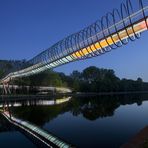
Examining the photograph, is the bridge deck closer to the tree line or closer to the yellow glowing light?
the yellow glowing light

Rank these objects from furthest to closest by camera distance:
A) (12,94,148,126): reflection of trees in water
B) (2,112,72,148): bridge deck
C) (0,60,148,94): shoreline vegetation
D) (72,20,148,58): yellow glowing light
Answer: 1. (0,60,148,94): shoreline vegetation
2. (12,94,148,126): reflection of trees in water
3. (2,112,72,148): bridge deck
4. (72,20,148,58): yellow glowing light

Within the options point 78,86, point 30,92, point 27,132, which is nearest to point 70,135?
point 27,132

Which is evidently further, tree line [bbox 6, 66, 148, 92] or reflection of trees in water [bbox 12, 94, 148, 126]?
tree line [bbox 6, 66, 148, 92]

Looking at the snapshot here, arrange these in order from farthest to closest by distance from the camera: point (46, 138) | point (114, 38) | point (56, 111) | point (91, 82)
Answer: point (91, 82)
point (56, 111)
point (46, 138)
point (114, 38)

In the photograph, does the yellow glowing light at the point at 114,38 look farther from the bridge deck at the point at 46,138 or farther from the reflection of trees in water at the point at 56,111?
the reflection of trees in water at the point at 56,111

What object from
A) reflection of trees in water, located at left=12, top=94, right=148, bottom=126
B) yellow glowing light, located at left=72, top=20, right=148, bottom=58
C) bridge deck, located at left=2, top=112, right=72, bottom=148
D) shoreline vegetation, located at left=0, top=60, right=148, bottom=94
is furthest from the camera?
shoreline vegetation, located at left=0, top=60, right=148, bottom=94

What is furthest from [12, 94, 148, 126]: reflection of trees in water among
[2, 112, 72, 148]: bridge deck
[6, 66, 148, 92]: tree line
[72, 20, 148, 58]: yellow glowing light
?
[6, 66, 148, 92]: tree line

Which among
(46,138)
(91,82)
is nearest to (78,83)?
(91,82)

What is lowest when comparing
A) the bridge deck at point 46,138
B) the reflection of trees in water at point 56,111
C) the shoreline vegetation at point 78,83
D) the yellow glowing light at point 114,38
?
the bridge deck at point 46,138

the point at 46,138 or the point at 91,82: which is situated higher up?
the point at 91,82

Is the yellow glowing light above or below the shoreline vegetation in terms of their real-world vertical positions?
below

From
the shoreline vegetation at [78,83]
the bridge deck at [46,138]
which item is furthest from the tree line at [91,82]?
the bridge deck at [46,138]

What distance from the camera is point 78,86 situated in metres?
132

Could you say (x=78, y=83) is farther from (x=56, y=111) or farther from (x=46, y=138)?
(x=46, y=138)
